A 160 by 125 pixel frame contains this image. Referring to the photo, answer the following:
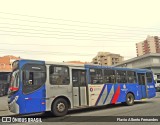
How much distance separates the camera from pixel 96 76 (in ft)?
50.4

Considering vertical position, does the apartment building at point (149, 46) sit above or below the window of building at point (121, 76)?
above

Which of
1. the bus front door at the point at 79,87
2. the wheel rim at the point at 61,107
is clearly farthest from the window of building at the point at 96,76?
the wheel rim at the point at 61,107

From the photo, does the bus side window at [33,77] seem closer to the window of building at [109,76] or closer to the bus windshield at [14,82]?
the bus windshield at [14,82]

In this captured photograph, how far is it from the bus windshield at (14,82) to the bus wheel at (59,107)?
2190 mm

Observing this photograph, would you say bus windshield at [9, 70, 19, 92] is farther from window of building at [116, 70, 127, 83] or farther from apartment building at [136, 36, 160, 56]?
apartment building at [136, 36, 160, 56]

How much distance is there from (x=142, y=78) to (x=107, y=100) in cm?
475

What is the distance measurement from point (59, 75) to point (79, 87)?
1532mm

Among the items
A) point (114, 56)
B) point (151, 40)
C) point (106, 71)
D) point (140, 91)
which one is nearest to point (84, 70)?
point (106, 71)

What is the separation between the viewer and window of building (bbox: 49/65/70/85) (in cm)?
1309

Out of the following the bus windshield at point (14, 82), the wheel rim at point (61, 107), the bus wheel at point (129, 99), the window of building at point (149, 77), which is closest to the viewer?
the bus windshield at point (14, 82)

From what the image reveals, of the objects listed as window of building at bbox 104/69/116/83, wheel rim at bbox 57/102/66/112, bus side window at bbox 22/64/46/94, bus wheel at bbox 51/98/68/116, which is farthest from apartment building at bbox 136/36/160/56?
bus side window at bbox 22/64/46/94

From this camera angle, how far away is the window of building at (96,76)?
15028mm

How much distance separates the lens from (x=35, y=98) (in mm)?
12164

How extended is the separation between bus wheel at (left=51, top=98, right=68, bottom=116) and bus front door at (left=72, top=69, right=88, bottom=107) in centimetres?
71
